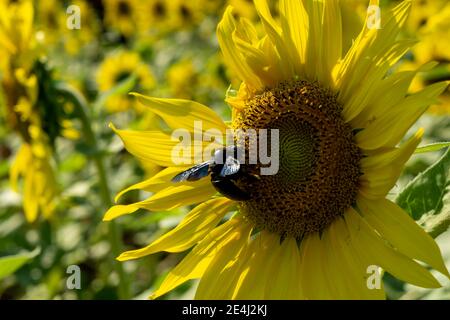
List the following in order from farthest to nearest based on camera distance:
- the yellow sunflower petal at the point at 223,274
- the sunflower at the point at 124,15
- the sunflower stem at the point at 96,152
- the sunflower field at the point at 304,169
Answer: the sunflower at the point at 124,15, the sunflower stem at the point at 96,152, the yellow sunflower petal at the point at 223,274, the sunflower field at the point at 304,169

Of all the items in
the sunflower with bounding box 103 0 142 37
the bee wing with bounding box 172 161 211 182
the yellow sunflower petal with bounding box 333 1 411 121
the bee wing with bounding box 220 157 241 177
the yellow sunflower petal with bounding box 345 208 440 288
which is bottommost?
the yellow sunflower petal with bounding box 345 208 440 288

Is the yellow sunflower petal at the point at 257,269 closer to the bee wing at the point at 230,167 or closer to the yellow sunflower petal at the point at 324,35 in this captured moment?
the bee wing at the point at 230,167

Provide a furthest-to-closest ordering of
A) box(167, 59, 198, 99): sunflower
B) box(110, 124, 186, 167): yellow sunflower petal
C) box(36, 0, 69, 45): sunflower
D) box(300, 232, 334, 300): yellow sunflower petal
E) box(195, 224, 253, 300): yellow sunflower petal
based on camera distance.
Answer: box(36, 0, 69, 45): sunflower, box(167, 59, 198, 99): sunflower, box(110, 124, 186, 167): yellow sunflower petal, box(195, 224, 253, 300): yellow sunflower petal, box(300, 232, 334, 300): yellow sunflower petal

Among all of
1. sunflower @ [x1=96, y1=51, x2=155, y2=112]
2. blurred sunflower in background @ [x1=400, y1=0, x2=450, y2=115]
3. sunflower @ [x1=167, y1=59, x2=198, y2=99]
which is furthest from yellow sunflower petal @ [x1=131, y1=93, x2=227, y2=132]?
sunflower @ [x1=96, y1=51, x2=155, y2=112]

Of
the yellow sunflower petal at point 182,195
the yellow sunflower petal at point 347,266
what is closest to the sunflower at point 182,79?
the yellow sunflower petal at point 182,195

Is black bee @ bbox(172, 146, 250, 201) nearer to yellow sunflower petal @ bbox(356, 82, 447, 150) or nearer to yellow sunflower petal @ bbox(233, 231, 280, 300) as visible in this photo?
yellow sunflower petal @ bbox(233, 231, 280, 300)

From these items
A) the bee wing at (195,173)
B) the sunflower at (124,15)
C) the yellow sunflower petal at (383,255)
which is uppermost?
the sunflower at (124,15)

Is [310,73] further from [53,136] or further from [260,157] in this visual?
[53,136]
